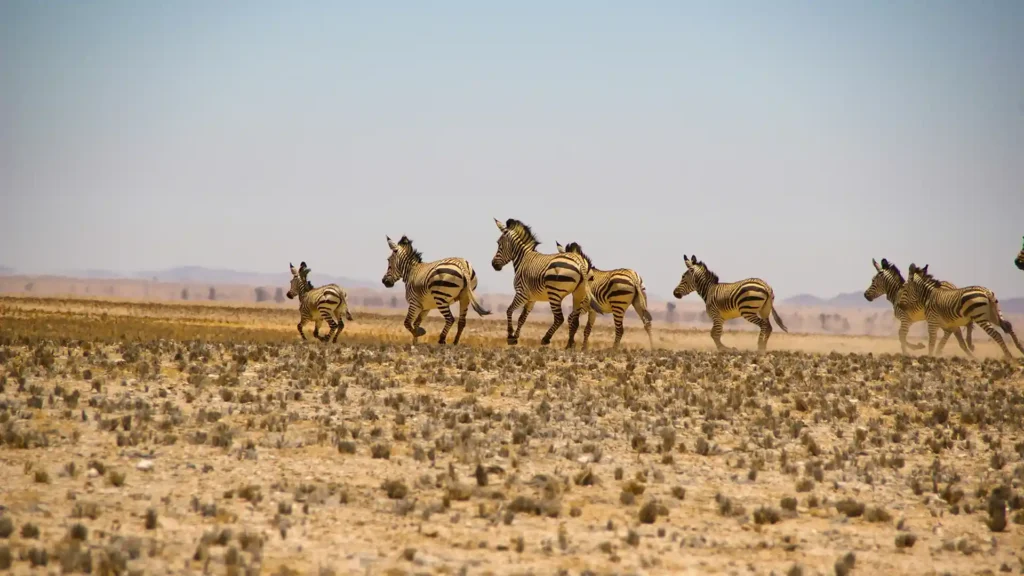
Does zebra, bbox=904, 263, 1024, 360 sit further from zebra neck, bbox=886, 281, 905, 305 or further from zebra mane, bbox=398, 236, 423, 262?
zebra mane, bbox=398, 236, 423, 262

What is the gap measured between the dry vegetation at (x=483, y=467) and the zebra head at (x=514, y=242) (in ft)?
25.3

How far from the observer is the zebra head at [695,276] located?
104 ft

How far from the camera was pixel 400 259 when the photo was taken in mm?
28578

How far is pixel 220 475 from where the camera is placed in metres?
12.0

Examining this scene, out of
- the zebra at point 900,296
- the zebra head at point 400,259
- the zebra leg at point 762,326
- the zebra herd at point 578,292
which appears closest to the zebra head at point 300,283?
the zebra herd at point 578,292

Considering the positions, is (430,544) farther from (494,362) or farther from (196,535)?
(494,362)

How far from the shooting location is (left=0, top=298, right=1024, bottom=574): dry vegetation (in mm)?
9898

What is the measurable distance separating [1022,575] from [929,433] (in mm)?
6808

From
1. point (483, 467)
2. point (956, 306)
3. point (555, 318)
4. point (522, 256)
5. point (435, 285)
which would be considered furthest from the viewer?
point (956, 306)

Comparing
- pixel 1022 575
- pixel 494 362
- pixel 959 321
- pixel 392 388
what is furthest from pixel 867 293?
pixel 1022 575

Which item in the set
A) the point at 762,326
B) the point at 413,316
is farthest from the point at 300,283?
the point at 762,326

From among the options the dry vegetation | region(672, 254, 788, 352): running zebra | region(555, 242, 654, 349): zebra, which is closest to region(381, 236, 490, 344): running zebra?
region(555, 242, 654, 349): zebra

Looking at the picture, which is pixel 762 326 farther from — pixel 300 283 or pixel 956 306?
pixel 300 283

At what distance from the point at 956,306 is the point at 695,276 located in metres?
7.51
